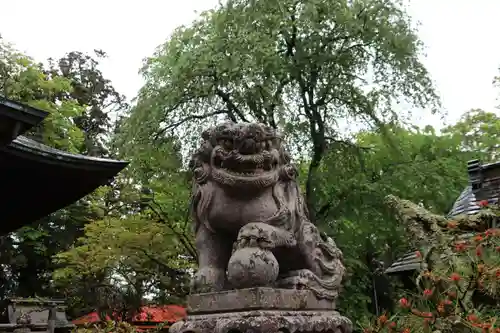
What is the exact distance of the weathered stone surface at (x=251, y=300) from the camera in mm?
3717

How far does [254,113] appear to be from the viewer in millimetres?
13219

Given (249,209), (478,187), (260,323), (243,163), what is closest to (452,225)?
(249,209)

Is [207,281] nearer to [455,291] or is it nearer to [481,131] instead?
[455,291]

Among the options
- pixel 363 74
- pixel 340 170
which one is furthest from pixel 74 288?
pixel 363 74

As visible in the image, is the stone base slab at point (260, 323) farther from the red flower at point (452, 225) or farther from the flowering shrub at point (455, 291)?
the red flower at point (452, 225)

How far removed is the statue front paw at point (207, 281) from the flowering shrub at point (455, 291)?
4.41 ft

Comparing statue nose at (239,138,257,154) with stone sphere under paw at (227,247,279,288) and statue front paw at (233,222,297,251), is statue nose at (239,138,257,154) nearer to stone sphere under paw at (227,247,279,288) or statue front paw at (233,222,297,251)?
statue front paw at (233,222,297,251)

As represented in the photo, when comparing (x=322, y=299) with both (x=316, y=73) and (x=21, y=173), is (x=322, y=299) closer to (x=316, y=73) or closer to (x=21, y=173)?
(x=21, y=173)

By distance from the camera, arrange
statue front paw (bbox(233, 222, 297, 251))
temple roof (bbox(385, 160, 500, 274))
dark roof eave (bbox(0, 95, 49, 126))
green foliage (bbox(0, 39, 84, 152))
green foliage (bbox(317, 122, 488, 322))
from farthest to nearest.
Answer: green foliage (bbox(0, 39, 84, 152)), green foliage (bbox(317, 122, 488, 322)), temple roof (bbox(385, 160, 500, 274)), dark roof eave (bbox(0, 95, 49, 126)), statue front paw (bbox(233, 222, 297, 251))

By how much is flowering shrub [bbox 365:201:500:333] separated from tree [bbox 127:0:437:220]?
7.11 m

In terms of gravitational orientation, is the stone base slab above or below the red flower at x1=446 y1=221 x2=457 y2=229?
below

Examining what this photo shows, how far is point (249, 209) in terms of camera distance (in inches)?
164

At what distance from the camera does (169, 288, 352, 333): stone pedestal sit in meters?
3.62

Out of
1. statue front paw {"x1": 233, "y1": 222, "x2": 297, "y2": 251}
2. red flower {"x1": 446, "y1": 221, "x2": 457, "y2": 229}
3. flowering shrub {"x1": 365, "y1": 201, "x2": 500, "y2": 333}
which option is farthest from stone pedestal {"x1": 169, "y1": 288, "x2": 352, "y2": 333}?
red flower {"x1": 446, "y1": 221, "x2": 457, "y2": 229}
